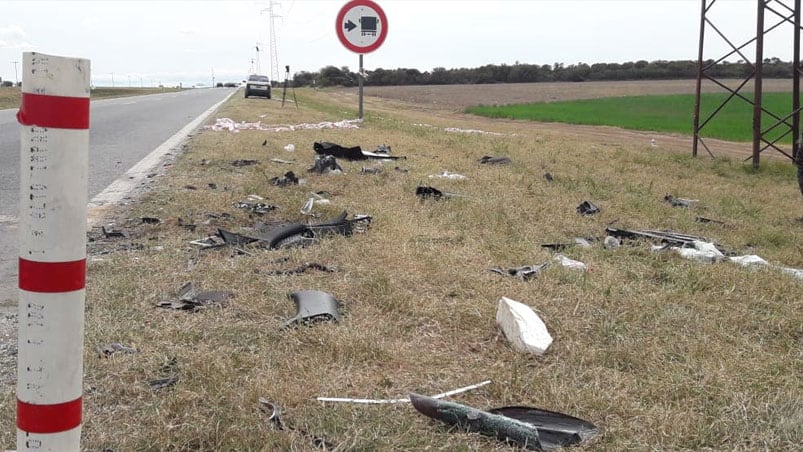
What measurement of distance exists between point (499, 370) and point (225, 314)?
1.43 meters

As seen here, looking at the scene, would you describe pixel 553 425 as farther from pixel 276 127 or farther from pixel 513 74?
pixel 513 74

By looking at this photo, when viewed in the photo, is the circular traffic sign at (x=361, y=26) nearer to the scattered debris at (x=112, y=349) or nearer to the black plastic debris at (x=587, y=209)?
Answer: the black plastic debris at (x=587, y=209)

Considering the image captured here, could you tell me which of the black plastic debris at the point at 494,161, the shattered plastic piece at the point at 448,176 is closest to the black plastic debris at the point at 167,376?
the shattered plastic piece at the point at 448,176

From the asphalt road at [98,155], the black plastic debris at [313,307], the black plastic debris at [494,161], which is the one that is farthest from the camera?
the black plastic debris at [494,161]

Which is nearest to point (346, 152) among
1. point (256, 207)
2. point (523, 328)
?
point (256, 207)

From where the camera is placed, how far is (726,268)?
4.42 metres

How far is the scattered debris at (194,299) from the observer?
355 cm

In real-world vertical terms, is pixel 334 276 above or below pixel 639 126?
below

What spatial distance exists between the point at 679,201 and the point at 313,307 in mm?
5412

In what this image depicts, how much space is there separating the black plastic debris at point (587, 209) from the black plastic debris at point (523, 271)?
219 centimetres

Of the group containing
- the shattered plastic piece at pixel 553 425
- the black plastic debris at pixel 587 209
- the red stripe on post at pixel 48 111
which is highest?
the red stripe on post at pixel 48 111

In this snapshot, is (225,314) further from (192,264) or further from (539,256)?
(539,256)

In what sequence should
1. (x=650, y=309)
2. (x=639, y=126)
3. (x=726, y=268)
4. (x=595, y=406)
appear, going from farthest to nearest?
1. (x=639, y=126)
2. (x=726, y=268)
3. (x=650, y=309)
4. (x=595, y=406)


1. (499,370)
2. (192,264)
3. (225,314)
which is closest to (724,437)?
(499,370)
